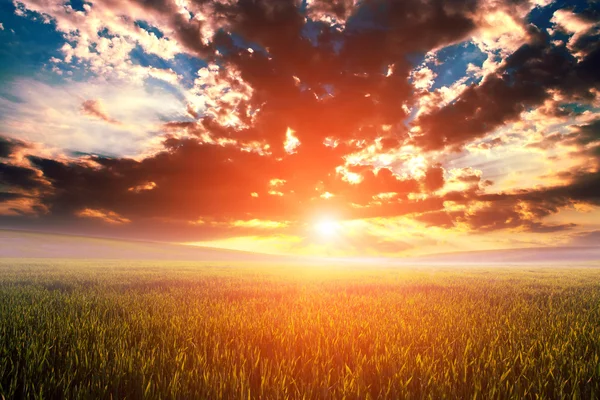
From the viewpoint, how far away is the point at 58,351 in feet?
15.0

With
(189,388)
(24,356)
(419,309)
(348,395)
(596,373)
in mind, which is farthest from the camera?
(419,309)

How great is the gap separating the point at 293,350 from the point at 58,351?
3538 mm

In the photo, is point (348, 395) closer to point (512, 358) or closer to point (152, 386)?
point (152, 386)

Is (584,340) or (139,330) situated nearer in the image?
(584,340)

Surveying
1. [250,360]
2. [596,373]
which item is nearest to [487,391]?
[596,373]

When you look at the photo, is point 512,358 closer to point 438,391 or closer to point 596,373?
point 596,373

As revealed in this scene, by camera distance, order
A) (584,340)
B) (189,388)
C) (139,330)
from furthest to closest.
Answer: (139,330), (584,340), (189,388)

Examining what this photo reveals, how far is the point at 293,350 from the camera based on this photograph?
4758mm

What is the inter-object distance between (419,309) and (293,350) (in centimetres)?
567

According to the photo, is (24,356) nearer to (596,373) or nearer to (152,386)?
(152,386)

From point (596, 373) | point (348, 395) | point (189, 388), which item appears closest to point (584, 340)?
point (596, 373)

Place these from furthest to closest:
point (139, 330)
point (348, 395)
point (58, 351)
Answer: point (139, 330)
point (58, 351)
point (348, 395)

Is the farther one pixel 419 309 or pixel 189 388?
pixel 419 309

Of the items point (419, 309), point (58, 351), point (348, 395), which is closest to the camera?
point (348, 395)
